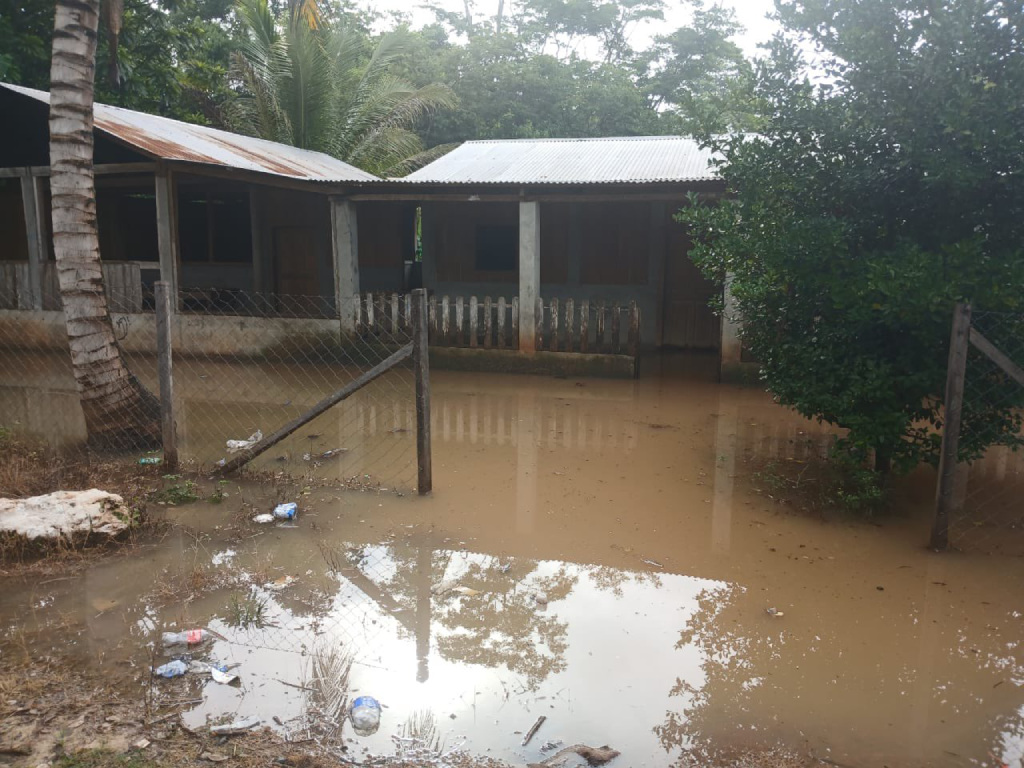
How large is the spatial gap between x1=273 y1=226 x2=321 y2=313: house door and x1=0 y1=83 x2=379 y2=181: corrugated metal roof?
148 cm

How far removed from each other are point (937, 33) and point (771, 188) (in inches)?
56.6

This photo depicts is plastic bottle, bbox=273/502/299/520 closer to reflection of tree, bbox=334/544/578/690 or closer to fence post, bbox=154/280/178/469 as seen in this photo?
reflection of tree, bbox=334/544/578/690

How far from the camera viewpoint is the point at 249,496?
603cm

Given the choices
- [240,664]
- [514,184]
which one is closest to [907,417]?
[240,664]

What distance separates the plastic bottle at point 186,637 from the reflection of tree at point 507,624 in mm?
1175

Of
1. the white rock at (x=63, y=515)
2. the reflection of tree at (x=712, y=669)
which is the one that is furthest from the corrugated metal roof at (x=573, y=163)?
the white rock at (x=63, y=515)

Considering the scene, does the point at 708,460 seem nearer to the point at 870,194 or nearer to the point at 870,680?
the point at 870,194

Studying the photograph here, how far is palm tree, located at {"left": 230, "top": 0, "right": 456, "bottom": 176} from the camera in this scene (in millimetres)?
20062

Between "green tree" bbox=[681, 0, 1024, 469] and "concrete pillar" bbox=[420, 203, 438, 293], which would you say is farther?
"concrete pillar" bbox=[420, 203, 438, 293]

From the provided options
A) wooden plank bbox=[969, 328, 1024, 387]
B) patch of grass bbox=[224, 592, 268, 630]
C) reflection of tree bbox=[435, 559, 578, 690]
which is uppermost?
wooden plank bbox=[969, 328, 1024, 387]

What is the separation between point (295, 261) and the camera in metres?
15.9

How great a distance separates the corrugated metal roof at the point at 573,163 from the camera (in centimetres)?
1171

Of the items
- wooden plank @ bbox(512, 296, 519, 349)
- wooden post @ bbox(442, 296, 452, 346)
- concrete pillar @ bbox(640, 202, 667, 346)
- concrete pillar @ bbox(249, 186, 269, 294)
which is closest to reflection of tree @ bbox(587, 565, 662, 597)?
wooden plank @ bbox(512, 296, 519, 349)

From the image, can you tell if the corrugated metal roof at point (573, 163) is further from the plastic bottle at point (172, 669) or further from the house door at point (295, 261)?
the plastic bottle at point (172, 669)
